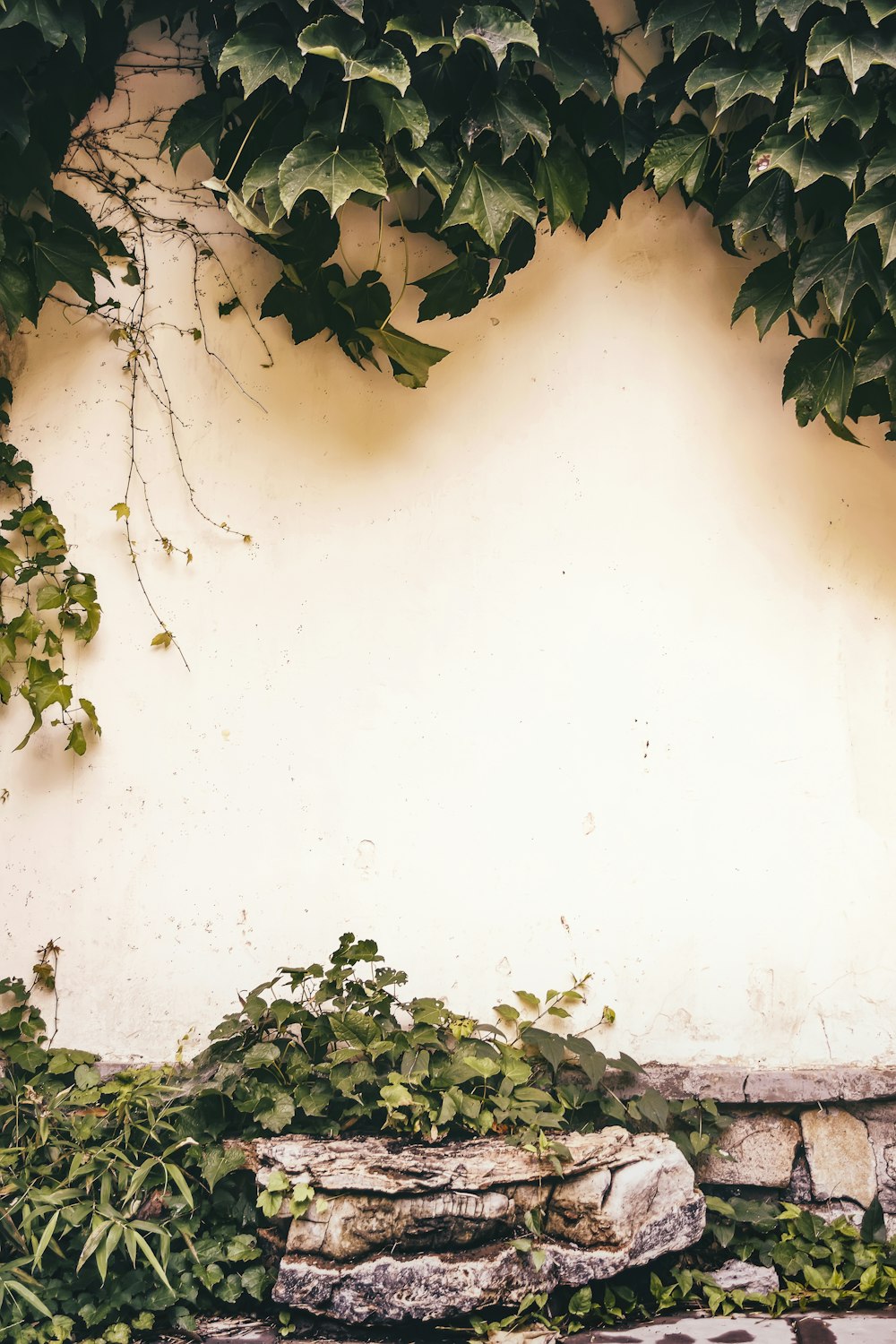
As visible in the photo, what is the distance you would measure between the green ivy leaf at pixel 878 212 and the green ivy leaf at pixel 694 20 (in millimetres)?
480

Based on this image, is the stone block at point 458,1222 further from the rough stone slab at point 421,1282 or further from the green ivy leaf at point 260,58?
the green ivy leaf at point 260,58

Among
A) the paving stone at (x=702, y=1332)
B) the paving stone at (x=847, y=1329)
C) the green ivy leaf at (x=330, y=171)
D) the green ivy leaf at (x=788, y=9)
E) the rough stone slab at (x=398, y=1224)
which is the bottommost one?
the paving stone at (x=702, y=1332)

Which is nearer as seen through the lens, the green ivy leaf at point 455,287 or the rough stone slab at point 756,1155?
the rough stone slab at point 756,1155

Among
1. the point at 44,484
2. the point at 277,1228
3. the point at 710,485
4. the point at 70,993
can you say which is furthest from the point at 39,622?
the point at 710,485

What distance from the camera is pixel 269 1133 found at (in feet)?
7.03

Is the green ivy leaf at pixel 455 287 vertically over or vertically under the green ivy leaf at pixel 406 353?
over

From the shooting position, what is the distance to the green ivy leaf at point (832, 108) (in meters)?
2.14

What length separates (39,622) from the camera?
246 cm

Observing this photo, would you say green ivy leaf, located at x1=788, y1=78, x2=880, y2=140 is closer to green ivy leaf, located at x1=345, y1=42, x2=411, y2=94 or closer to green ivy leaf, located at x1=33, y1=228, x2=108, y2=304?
green ivy leaf, located at x1=345, y1=42, x2=411, y2=94

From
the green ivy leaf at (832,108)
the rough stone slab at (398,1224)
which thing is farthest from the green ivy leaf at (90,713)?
the green ivy leaf at (832,108)

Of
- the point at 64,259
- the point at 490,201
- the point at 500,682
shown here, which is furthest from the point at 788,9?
the point at 64,259

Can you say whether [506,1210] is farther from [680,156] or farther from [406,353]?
[680,156]

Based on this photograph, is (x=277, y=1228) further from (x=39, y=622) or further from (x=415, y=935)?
(x=39, y=622)

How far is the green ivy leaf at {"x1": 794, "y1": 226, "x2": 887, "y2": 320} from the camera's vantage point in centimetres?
224
